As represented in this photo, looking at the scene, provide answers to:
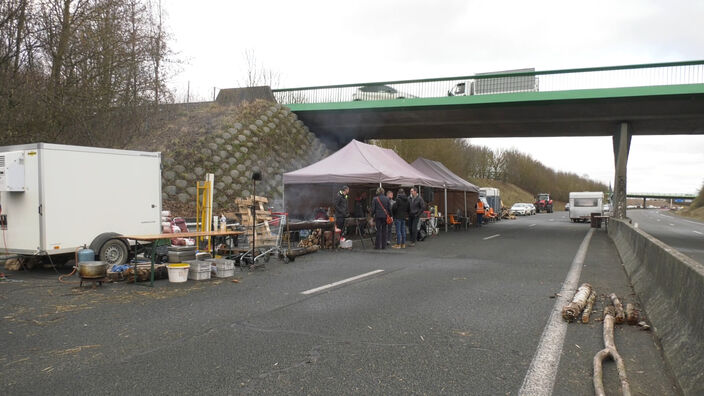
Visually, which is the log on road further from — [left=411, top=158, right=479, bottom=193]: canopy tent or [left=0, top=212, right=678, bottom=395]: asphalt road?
[left=411, top=158, right=479, bottom=193]: canopy tent

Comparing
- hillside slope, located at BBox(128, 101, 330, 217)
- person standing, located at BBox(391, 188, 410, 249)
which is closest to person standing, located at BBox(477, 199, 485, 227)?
hillside slope, located at BBox(128, 101, 330, 217)

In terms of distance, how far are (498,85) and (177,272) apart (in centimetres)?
1813

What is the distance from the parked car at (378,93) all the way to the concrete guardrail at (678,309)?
18145 mm

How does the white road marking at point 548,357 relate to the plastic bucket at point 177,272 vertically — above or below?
below

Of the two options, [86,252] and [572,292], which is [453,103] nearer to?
[572,292]

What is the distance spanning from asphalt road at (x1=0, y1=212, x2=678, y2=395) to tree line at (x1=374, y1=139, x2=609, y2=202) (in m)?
35.3

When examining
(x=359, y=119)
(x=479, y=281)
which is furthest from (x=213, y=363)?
(x=359, y=119)

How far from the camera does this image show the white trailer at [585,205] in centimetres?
3500

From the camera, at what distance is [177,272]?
8422 mm

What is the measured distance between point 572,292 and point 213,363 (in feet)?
19.0

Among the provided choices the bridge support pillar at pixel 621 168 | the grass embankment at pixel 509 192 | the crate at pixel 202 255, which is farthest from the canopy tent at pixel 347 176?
the grass embankment at pixel 509 192

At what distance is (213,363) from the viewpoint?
13.6ft

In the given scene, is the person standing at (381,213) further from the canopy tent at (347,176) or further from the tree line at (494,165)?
the tree line at (494,165)

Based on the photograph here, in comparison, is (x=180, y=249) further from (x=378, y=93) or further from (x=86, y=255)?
(x=378, y=93)
